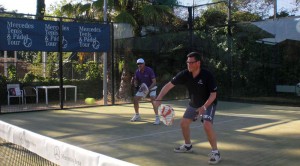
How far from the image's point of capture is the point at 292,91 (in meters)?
14.6

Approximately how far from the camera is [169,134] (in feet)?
28.7

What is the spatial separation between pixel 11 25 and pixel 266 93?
952 centimetres

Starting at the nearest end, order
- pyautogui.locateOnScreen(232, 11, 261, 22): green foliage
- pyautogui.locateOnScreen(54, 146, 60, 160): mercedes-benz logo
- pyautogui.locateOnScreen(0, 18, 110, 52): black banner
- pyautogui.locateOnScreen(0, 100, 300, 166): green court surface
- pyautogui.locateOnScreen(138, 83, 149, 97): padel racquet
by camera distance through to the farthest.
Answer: pyautogui.locateOnScreen(54, 146, 60, 160): mercedes-benz logo → pyautogui.locateOnScreen(0, 100, 300, 166): green court surface → pyautogui.locateOnScreen(138, 83, 149, 97): padel racquet → pyautogui.locateOnScreen(0, 18, 110, 52): black banner → pyautogui.locateOnScreen(232, 11, 261, 22): green foliage

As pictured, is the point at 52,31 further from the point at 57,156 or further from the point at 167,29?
the point at 57,156

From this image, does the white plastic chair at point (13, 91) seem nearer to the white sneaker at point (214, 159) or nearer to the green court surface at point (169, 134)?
the green court surface at point (169, 134)

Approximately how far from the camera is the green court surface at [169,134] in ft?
21.7

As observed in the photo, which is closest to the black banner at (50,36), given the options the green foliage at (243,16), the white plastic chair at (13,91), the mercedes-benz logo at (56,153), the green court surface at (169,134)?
the green court surface at (169,134)

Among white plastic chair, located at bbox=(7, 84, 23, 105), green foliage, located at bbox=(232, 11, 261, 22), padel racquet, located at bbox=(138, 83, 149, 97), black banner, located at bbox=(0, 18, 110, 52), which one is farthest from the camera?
green foliage, located at bbox=(232, 11, 261, 22)

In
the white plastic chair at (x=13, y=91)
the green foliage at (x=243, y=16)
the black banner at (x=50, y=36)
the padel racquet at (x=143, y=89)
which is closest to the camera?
the padel racquet at (x=143, y=89)

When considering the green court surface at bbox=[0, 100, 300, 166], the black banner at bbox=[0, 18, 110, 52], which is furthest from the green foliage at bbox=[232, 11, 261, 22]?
the black banner at bbox=[0, 18, 110, 52]

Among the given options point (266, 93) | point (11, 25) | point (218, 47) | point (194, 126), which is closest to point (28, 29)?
point (11, 25)

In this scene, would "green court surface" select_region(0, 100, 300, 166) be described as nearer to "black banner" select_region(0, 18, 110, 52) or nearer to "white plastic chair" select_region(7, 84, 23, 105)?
"black banner" select_region(0, 18, 110, 52)

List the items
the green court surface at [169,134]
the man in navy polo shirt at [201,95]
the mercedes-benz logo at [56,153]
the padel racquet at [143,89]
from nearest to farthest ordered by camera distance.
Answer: the mercedes-benz logo at [56,153], the man in navy polo shirt at [201,95], the green court surface at [169,134], the padel racquet at [143,89]

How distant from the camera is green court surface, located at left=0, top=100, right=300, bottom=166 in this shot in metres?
6.62
